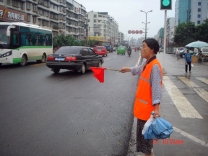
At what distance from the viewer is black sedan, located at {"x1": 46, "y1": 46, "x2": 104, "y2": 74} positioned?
1408cm

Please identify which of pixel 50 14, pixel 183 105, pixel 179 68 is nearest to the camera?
pixel 183 105

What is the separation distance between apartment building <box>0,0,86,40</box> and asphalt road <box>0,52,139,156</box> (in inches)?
942

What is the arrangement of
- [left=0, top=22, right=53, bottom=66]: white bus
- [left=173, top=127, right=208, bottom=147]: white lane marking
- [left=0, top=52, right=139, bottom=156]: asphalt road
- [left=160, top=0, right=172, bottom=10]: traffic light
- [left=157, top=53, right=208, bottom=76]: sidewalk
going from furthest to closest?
[left=0, top=22, right=53, bottom=66]: white bus → [left=157, top=53, right=208, bottom=76]: sidewalk → [left=160, top=0, right=172, bottom=10]: traffic light → [left=173, top=127, right=208, bottom=147]: white lane marking → [left=0, top=52, right=139, bottom=156]: asphalt road

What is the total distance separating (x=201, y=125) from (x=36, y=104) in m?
4.18

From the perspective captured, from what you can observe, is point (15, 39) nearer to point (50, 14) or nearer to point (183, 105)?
point (183, 105)

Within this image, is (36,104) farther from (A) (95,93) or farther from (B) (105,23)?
(B) (105,23)

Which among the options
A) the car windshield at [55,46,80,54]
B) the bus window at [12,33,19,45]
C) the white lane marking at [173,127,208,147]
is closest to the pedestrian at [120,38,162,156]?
the white lane marking at [173,127,208,147]

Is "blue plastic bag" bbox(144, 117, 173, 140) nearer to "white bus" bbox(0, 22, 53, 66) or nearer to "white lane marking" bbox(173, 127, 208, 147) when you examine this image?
"white lane marking" bbox(173, 127, 208, 147)

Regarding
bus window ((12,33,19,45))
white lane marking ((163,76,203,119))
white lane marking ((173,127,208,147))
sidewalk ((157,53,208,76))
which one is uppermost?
bus window ((12,33,19,45))

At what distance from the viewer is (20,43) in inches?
736

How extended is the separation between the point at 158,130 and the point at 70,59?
37.4 feet

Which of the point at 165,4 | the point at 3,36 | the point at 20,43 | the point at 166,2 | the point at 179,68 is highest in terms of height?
the point at 166,2

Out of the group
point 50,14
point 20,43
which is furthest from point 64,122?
point 50,14

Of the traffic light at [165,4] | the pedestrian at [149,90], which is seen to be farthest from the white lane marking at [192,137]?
the traffic light at [165,4]
